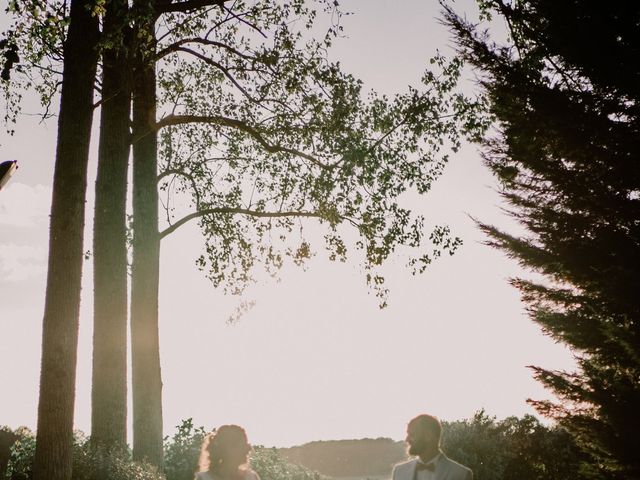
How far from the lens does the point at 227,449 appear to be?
5.86 metres

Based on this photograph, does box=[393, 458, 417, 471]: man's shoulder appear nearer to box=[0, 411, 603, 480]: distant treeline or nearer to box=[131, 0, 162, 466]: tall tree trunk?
box=[0, 411, 603, 480]: distant treeline

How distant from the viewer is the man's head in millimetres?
6449

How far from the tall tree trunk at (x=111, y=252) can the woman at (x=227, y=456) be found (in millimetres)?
4352

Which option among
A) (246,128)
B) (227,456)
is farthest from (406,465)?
(246,128)

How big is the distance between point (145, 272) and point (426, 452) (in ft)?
25.6

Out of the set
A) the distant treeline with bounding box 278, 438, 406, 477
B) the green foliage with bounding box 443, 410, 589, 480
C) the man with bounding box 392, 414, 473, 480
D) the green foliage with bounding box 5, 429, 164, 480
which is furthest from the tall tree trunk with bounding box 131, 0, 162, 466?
the distant treeline with bounding box 278, 438, 406, 477

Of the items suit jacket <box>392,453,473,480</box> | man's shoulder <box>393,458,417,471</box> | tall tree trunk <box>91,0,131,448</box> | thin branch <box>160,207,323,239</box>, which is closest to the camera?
suit jacket <box>392,453,473,480</box>

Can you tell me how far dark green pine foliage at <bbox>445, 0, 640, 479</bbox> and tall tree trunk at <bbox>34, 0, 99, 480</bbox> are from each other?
17.6 ft

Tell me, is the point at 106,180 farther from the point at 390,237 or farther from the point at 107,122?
the point at 390,237

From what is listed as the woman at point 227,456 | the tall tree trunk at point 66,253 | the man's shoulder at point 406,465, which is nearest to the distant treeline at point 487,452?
the man's shoulder at point 406,465

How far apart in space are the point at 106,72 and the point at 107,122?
1.17 meters

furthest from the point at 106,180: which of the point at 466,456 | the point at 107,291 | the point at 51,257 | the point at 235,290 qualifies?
the point at 466,456

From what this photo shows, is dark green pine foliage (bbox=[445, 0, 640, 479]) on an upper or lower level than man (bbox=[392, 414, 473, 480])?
upper

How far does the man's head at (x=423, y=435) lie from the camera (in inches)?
254
